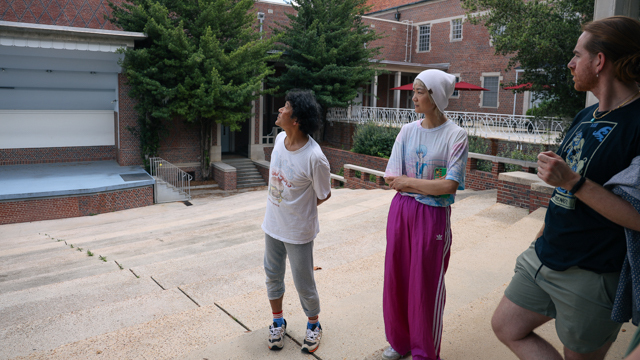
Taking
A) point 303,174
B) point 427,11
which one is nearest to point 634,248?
point 303,174

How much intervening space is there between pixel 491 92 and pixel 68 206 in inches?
889

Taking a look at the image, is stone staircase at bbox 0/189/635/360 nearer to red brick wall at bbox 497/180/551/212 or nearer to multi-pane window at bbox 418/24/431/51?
red brick wall at bbox 497/180/551/212

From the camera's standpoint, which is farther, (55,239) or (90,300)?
(55,239)

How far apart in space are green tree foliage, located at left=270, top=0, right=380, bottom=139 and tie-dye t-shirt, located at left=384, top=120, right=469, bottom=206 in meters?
17.7

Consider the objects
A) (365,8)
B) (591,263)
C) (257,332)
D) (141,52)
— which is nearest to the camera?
(591,263)

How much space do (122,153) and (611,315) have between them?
1880 cm

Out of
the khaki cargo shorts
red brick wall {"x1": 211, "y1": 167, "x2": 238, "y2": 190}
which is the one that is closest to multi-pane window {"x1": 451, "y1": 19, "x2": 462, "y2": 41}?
red brick wall {"x1": 211, "y1": 167, "x2": 238, "y2": 190}

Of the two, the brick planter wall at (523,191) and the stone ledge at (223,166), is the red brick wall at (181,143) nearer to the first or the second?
the stone ledge at (223,166)

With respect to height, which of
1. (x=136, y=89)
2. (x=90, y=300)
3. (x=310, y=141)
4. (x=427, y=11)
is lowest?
(x=90, y=300)

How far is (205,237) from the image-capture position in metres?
7.54

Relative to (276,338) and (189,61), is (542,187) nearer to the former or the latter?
(276,338)

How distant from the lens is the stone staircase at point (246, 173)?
64.5ft

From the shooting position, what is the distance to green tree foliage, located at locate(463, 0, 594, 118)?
8.89 meters

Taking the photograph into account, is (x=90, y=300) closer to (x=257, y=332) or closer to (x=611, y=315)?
(x=257, y=332)
